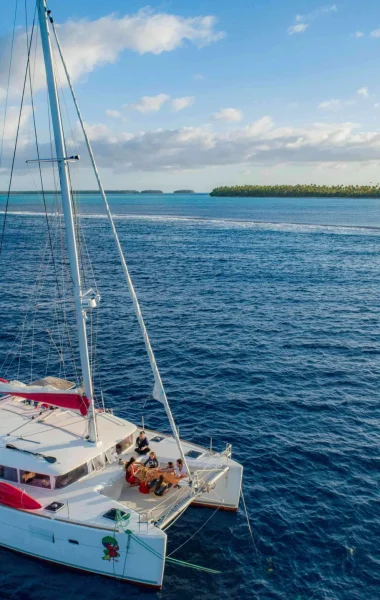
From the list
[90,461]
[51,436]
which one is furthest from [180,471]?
[51,436]

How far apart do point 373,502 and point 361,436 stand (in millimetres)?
6321

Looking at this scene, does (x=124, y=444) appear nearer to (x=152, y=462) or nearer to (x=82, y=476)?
(x=152, y=462)

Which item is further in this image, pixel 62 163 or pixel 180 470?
pixel 180 470

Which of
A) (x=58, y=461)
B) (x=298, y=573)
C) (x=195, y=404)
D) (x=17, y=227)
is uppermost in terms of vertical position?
(x=17, y=227)

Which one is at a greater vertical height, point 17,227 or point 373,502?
point 17,227

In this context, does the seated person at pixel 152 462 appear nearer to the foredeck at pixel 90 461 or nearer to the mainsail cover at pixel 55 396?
the foredeck at pixel 90 461

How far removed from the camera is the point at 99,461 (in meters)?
24.0

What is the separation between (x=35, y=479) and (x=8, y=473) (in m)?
1.35

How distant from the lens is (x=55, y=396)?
2409 cm

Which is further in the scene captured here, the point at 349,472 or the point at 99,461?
the point at 349,472

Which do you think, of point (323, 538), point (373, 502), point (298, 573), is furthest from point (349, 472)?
point (298, 573)

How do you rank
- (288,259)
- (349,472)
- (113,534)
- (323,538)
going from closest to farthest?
1. (113,534)
2. (323,538)
3. (349,472)
4. (288,259)

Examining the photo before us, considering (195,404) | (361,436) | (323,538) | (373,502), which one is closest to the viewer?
(323,538)

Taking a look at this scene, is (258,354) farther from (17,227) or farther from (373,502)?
(17,227)
